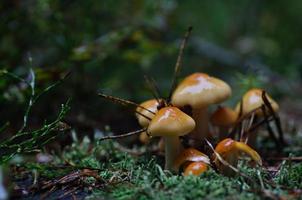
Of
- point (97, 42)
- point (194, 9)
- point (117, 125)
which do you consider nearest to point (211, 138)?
point (117, 125)

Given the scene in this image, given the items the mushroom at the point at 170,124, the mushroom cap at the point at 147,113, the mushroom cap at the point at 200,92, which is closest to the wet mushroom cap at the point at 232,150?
the mushroom at the point at 170,124

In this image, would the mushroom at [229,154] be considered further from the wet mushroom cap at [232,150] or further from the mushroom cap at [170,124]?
the mushroom cap at [170,124]

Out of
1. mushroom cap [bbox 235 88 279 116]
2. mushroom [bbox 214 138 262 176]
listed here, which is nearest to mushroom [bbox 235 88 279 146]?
mushroom cap [bbox 235 88 279 116]

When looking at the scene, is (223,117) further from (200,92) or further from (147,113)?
(147,113)

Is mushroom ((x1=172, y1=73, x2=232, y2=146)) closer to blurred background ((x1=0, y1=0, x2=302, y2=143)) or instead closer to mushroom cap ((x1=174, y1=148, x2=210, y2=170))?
mushroom cap ((x1=174, y1=148, x2=210, y2=170))

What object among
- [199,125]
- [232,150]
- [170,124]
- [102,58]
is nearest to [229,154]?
[232,150]
